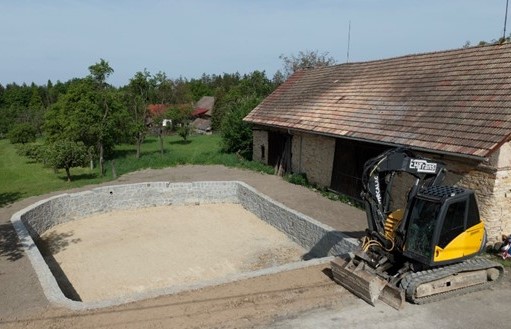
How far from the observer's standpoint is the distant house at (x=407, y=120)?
10844 millimetres

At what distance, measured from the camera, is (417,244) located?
795cm

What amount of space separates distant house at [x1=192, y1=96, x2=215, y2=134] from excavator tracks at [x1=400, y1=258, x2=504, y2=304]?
160ft

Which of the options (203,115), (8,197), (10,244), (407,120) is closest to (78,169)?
(8,197)

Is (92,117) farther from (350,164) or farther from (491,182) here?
(491,182)

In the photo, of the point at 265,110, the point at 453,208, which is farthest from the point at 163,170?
the point at 453,208

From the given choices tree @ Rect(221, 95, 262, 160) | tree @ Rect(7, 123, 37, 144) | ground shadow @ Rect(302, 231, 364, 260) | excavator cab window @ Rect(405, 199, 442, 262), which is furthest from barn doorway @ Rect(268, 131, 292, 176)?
tree @ Rect(7, 123, 37, 144)

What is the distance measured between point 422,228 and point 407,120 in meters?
6.72

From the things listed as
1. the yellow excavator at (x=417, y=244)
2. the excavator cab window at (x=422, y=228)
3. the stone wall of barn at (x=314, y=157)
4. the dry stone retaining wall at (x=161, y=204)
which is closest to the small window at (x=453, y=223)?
the yellow excavator at (x=417, y=244)

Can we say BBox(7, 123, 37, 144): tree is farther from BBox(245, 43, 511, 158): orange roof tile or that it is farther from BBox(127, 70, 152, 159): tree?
BBox(245, 43, 511, 158): orange roof tile

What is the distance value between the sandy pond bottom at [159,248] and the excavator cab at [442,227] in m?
5.61

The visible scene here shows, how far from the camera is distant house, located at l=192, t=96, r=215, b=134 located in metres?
58.6

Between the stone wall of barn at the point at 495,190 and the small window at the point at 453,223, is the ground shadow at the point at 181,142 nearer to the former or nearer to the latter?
the stone wall of barn at the point at 495,190

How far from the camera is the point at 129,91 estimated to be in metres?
34.9

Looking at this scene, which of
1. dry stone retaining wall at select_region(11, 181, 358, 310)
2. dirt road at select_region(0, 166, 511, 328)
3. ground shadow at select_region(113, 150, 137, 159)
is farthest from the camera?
ground shadow at select_region(113, 150, 137, 159)
